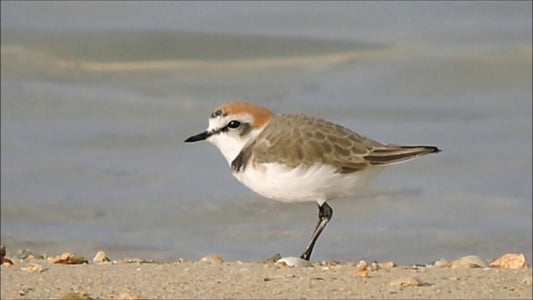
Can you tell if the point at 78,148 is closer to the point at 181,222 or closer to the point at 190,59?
the point at 181,222

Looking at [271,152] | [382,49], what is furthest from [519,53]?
[271,152]

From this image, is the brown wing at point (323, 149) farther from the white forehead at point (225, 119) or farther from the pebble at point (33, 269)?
the pebble at point (33, 269)

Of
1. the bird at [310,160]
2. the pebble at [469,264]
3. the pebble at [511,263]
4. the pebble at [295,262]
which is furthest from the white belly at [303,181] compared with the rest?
the pebble at [511,263]

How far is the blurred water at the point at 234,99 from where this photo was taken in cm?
852

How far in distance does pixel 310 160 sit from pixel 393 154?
38 centimetres

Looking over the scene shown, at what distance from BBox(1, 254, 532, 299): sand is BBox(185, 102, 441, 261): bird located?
2.37ft

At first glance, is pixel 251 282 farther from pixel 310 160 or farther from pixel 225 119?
pixel 225 119

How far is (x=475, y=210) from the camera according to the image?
8.77 meters

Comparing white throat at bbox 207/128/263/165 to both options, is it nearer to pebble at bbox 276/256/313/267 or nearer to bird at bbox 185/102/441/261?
bird at bbox 185/102/441/261

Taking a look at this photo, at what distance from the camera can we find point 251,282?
16.8 feet

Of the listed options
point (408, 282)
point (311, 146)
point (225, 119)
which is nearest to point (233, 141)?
point (225, 119)

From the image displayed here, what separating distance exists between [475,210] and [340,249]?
3.43 ft

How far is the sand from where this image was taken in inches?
192

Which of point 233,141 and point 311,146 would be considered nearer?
point 311,146
